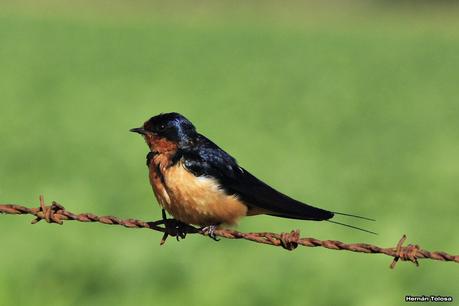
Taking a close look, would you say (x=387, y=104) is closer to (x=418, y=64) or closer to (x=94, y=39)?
(x=418, y=64)

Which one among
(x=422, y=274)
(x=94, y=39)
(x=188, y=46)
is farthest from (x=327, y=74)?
(x=422, y=274)

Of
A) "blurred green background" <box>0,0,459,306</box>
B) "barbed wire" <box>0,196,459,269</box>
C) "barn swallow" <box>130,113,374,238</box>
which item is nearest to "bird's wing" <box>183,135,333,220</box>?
"barn swallow" <box>130,113,374,238</box>

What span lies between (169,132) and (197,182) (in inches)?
12.9

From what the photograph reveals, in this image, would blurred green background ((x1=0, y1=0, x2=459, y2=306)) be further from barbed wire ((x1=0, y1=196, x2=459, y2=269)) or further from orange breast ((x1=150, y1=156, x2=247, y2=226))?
barbed wire ((x1=0, y1=196, x2=459, y2=269))

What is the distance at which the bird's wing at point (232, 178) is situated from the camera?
5137mm

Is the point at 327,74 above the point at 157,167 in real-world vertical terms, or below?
above

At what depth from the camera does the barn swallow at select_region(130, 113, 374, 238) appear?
5.26 metres

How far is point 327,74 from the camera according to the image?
2736 cm

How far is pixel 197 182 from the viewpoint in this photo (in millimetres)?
5336

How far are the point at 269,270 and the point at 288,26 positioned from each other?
36.4 meters

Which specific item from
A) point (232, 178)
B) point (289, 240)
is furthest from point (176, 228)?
point (289, 240)

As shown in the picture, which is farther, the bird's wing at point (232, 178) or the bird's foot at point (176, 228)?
the bird's foot at point (176, 228)

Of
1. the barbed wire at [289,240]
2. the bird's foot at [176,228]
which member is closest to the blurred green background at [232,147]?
the bird's foot at [176,228]

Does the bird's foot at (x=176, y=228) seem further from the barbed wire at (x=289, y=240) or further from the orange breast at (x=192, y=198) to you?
the barbed wire at (x=289, y=240)
